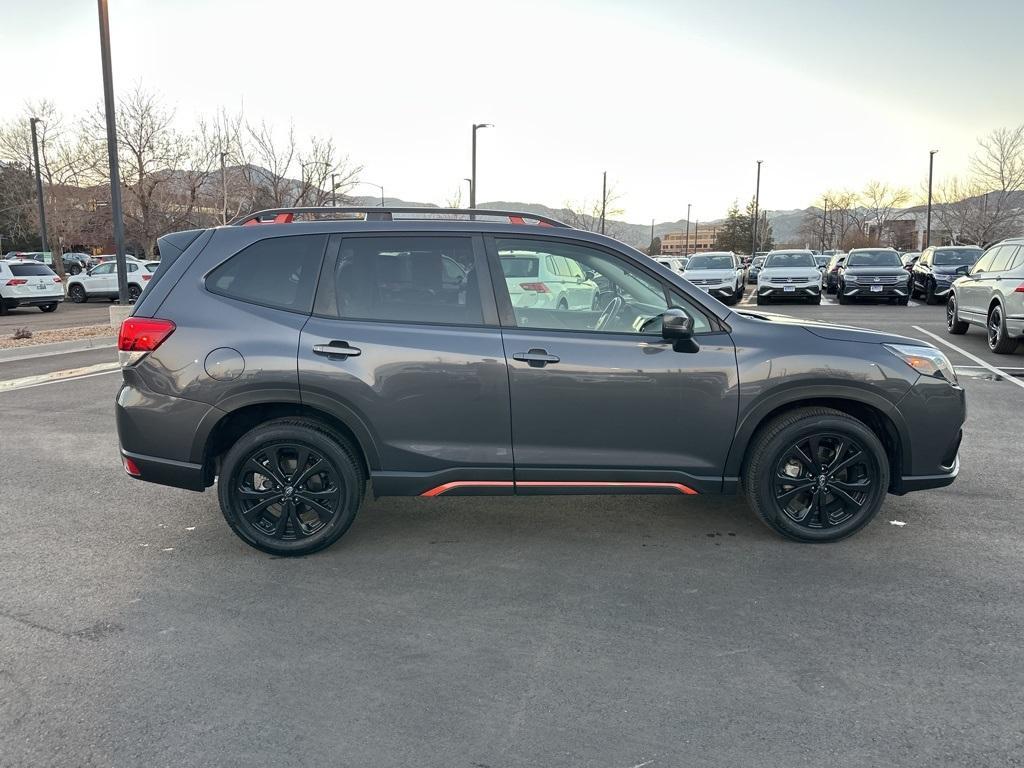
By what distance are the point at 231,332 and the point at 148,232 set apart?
37.8m

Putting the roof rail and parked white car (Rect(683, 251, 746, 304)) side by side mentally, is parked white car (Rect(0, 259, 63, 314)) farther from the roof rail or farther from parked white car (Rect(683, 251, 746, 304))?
the roof rail

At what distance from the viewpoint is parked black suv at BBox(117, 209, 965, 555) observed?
4297mm

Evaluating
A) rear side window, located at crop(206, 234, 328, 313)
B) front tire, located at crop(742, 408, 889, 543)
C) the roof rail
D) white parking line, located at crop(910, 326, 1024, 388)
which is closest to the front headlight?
front tire, located at crop(742, 408, 889, 543)

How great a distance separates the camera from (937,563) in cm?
429

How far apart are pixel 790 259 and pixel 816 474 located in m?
22.0

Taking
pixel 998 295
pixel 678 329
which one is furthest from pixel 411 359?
pixel 998 295

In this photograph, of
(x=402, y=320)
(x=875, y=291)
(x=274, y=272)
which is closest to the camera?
(x=402, y=320)

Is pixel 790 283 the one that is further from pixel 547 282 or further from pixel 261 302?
pixel 261 302

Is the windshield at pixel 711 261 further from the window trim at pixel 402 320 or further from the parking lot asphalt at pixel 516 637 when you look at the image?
the window trim at pixel 402 320

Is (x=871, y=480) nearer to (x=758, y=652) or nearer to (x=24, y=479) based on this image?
(x=758, y=652)

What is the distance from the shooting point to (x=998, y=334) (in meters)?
12.3

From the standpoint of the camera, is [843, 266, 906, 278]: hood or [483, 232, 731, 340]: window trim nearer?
[483, 232, 731, 340]: window trim

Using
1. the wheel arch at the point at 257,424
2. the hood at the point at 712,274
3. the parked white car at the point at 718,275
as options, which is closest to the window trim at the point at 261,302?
the wheel arch at the point at 257,424

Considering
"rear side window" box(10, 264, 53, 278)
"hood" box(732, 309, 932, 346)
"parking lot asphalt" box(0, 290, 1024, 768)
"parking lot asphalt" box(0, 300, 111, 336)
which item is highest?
"rear side window" box(10, 264, 53, 278)
